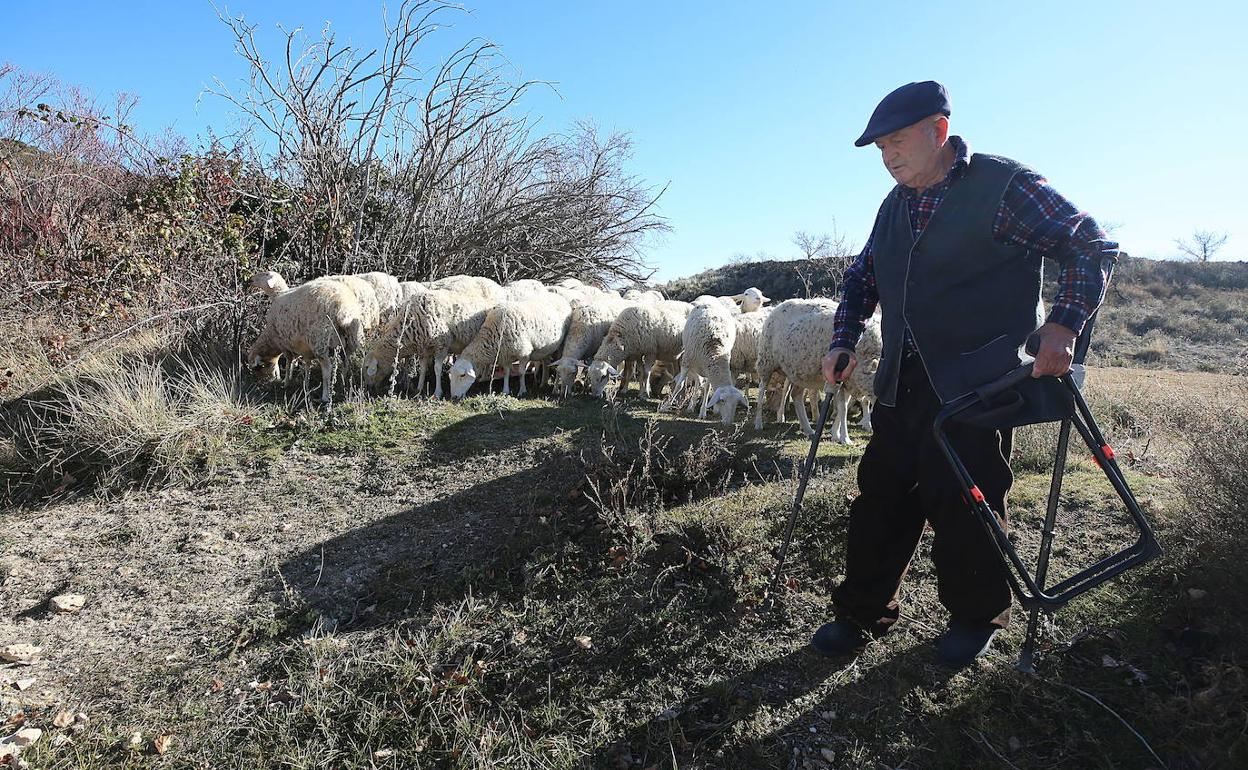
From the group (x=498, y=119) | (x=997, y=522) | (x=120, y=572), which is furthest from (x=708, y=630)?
(x=498, y=119)

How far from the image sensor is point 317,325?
670 centimetres

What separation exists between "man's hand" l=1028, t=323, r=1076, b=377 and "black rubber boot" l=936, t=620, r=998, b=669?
118cm

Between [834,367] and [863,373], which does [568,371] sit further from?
[834,367]

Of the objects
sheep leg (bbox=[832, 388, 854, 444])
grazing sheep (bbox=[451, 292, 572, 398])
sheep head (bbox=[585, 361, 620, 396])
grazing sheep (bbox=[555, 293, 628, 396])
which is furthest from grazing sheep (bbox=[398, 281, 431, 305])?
sheep leg (bbox=[832, 388, 854, 444])

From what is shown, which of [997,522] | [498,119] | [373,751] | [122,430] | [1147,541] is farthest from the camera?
[498,119]

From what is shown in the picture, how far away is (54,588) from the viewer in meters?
3.83

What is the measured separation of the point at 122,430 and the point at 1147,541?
20.6 ft

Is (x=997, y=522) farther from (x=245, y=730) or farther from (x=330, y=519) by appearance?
(x=330, y=519)

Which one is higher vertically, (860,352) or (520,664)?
(860,352)

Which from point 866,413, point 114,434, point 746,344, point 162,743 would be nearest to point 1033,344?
point 162,743

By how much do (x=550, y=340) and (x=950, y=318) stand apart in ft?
21.8

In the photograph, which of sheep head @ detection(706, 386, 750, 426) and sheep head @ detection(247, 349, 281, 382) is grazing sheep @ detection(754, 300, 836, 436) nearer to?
sheep head @ detection(706, 386, 750, 426)

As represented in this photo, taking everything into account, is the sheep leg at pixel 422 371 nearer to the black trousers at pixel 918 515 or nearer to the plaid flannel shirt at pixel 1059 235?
the black trousers at pixel 918 515

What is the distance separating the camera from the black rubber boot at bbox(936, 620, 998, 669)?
2.68m
